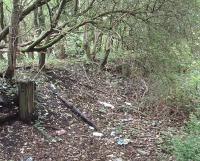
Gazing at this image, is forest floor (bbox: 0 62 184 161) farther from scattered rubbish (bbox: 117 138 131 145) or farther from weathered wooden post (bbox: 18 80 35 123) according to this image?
weathered wooden post (bbox: 18 80 35 123)

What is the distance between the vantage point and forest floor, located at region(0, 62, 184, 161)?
18.7ft

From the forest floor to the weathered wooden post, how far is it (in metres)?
0.15

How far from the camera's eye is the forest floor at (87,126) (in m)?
5.71

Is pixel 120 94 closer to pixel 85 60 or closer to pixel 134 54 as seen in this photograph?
pixel 85 60

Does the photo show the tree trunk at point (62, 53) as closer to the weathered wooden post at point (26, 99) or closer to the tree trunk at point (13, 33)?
the tree trunk at point (13, 33)

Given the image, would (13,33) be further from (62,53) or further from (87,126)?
(62,53)

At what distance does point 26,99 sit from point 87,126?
117cm

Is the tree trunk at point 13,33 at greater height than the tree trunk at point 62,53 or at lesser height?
greater

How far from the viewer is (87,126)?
661 centimetres

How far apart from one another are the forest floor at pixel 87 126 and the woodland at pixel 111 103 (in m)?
0.02

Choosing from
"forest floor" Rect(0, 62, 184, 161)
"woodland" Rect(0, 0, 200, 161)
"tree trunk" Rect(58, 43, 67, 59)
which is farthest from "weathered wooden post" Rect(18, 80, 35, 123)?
"tree trunk" Rect(58, 43, 67, 59)

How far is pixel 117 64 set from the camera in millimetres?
10219

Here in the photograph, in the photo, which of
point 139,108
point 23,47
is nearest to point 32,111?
point 23,47

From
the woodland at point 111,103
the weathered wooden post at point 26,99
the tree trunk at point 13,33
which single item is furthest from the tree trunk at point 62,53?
the weathered wooden post at point 26,99
